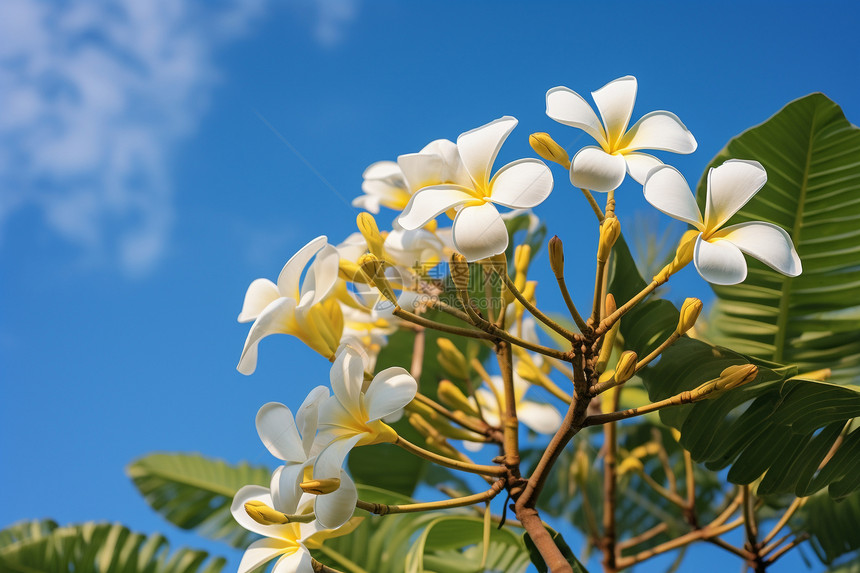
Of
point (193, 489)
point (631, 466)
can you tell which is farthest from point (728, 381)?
point (193, 489)

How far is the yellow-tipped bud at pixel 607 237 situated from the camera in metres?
0.74

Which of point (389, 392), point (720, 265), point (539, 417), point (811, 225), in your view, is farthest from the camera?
point (539, 417)

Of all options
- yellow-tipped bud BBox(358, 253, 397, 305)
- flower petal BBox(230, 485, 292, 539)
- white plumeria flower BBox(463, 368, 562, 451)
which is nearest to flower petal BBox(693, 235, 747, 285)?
yellow-tipped bud BBox(358, 253, 397, 305)

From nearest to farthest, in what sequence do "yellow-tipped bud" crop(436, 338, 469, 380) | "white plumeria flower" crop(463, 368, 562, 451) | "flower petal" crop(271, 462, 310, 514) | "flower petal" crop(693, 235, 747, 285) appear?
"flower petal" crop(693, 235, 747, 285) → "flower petal" crop(271, 462, 310, 514) → "yellow-tipped bud" crop(436, 338, 469, 380) → "white plumeria flower" crop(463, 368, 562, 451)

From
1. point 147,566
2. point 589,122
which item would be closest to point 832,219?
point 589,122

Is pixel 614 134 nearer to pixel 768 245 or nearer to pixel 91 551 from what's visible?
pixel 768 245

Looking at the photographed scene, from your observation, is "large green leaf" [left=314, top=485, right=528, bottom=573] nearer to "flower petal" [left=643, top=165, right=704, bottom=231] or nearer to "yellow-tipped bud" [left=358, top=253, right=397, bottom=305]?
"yellow-tipped bud" [left=358, top=253, right=397, bottom=305]

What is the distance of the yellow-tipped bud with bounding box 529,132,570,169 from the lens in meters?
0.77

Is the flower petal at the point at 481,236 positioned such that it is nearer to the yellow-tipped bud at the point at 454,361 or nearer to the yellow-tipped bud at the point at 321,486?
the yellow-tipped bud at the point at 321,486

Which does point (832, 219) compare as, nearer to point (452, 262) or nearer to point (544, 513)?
point (452, 262)

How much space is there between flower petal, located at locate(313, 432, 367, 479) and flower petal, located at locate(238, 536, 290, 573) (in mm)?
194

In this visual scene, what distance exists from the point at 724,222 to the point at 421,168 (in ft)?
1.22

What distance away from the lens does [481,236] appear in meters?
0.66

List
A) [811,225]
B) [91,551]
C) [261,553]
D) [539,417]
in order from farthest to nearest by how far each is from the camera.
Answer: [539,417], [91,551], [811,225], [261,553]
